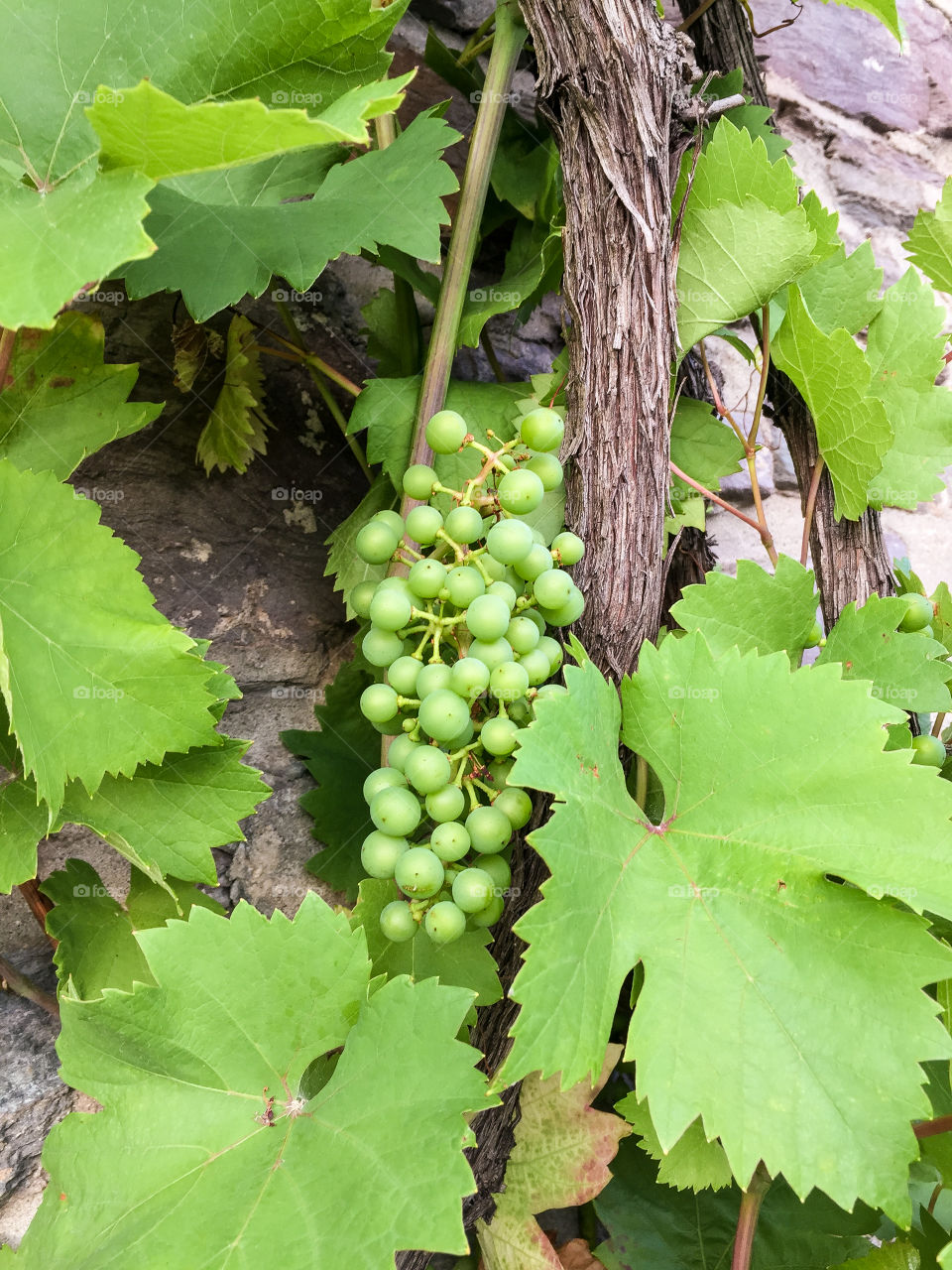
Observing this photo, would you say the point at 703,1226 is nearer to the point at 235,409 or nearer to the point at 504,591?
the point at 504,591

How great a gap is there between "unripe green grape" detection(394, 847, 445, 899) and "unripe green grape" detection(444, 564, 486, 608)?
0.22 metres

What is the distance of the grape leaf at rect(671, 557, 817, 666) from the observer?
3.08ft

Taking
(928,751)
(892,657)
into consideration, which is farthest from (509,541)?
(928,751)

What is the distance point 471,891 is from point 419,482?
40 cm

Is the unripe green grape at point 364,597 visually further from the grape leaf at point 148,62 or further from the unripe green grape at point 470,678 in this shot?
the grape leaf at point 148,62

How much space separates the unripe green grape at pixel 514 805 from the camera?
781 millimetres

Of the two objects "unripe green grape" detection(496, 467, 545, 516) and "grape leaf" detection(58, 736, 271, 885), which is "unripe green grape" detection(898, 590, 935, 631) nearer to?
"unripe green grape" detection(496, 467, 545, 516)

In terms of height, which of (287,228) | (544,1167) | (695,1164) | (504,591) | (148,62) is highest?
(148,62)

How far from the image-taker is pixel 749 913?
2.52 feet

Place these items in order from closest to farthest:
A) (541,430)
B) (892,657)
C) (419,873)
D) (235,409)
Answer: (419,873) < (541,430) < (892,657) < (235,409)

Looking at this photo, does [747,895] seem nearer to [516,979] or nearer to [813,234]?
[516,979]

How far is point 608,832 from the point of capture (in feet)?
2.50

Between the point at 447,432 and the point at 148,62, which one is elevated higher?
the point at 148,62

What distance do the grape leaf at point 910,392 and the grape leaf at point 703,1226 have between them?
34.5 inches
